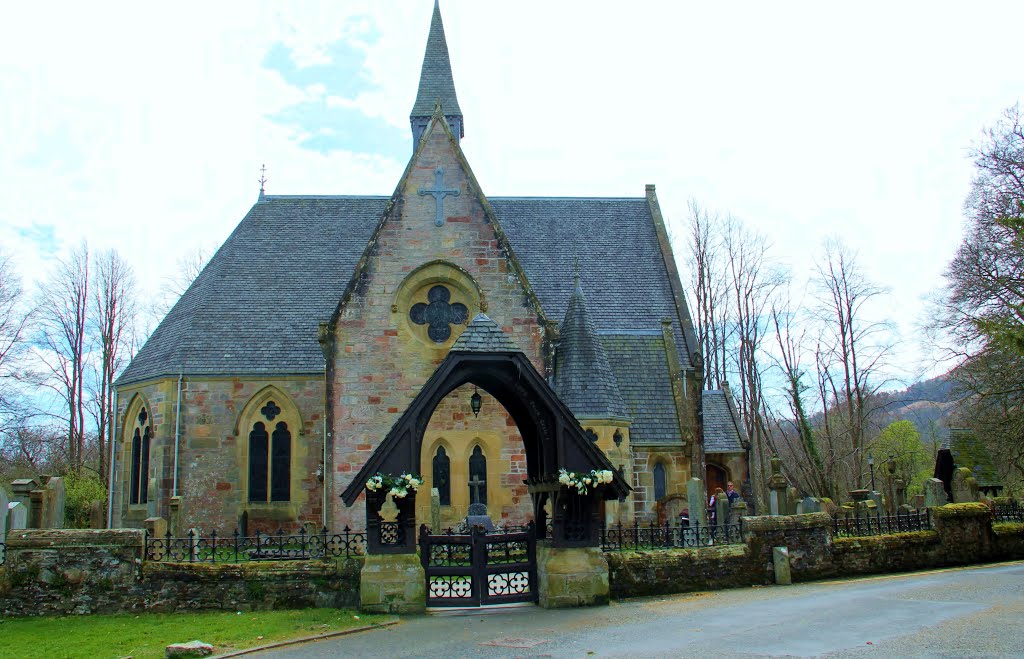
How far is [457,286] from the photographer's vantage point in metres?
19.8

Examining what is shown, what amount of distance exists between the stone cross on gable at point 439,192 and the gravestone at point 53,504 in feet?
32.3

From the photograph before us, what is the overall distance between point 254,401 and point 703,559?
573 inches

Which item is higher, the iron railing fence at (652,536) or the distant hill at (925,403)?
the distant hill at (925,403)

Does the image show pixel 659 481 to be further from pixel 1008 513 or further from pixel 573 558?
pixel 573 558

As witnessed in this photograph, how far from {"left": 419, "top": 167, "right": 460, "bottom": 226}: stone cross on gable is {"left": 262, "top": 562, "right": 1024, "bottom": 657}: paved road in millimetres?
10550

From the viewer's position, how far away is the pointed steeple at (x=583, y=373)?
800 inches

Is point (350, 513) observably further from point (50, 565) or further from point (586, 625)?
point (586, 625)

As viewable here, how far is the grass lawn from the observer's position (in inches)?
380

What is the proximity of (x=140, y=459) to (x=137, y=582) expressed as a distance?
42.3 feet

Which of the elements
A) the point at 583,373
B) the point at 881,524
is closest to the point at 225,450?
the point at 583,373

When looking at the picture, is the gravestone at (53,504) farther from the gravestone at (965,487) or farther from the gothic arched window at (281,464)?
the gravestone at (965,487)

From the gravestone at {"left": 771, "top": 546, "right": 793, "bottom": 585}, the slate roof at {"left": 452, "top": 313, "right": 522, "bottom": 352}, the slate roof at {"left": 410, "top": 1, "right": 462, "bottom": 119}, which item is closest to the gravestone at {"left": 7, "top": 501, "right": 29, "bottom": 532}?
the slate roof at {"left": 452, "top": 313, "right": 522, "bottom": 352}

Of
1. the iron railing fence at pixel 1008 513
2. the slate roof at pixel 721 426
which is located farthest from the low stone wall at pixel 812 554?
the slate roof at pixel 721 426

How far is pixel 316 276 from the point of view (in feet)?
86.6
